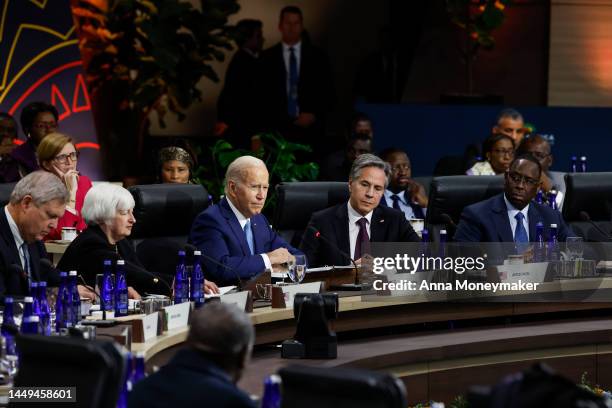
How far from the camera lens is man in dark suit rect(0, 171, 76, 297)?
13.9ft

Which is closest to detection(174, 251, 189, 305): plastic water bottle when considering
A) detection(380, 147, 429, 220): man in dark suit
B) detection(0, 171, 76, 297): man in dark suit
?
detection(0, 171, 76, 297): man in dark suit

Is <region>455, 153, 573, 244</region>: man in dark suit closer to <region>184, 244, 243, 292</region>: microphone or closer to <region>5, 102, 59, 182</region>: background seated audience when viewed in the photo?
<region>184, 244, 243, 292</region>: microphone

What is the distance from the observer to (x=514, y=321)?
5324mm

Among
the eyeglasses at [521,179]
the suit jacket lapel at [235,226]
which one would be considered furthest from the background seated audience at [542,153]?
the suit jacket lapel at [235,226]

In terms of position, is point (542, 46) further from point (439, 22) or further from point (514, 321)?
point (514, 321)

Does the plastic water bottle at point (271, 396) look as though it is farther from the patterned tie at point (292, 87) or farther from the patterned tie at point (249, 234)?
the patterned tie at point (292, 87)

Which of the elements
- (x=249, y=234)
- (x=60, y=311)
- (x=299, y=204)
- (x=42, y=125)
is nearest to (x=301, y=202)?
(x=299, y=204)

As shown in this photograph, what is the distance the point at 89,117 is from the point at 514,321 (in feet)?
13.7

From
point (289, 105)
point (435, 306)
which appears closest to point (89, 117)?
point (289, 105)

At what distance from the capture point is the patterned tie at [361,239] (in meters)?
5.66

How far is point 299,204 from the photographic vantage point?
5.88 m

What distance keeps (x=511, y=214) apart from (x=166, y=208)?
5.41 feet

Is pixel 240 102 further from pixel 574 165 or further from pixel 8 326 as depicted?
pixel 8 326

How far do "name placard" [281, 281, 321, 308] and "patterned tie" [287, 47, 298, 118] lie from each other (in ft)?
14.3
